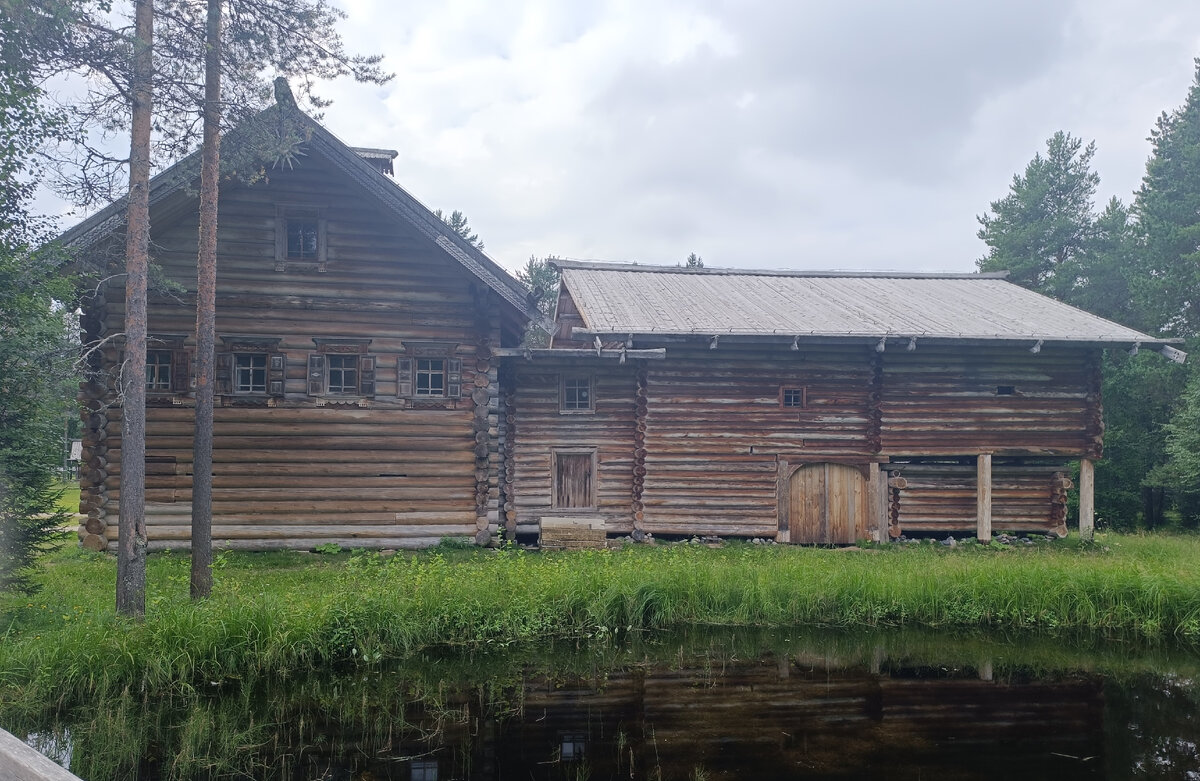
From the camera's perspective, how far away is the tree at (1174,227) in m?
22.1

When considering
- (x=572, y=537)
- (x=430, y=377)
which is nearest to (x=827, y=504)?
(x=572, y=537)

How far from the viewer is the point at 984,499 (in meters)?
17.1

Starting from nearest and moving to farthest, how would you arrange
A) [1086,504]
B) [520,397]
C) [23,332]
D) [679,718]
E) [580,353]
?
[679,718]
[23,332]
[580,353]
[1086,504]
[520,397]

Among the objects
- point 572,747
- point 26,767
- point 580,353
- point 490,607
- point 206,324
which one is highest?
point 580,353

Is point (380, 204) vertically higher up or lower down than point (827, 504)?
higher up

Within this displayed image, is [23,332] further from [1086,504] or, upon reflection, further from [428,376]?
[1086,504]

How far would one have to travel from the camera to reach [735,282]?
888 inches

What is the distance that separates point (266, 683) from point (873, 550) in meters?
12.7

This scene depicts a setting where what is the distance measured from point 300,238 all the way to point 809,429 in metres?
12.4

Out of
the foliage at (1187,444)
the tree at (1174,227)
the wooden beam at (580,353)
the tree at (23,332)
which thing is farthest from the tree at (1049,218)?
the tree at (23,332)

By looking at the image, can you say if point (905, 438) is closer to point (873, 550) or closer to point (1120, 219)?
point (873, 550)

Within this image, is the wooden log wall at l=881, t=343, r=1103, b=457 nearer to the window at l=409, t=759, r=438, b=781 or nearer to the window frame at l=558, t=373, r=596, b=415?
the window frame at l=558, t=373, r=596, b=415

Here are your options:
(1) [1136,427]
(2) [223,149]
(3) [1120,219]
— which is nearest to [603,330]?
(2) [223,149]

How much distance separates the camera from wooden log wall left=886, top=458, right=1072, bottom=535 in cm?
1733
